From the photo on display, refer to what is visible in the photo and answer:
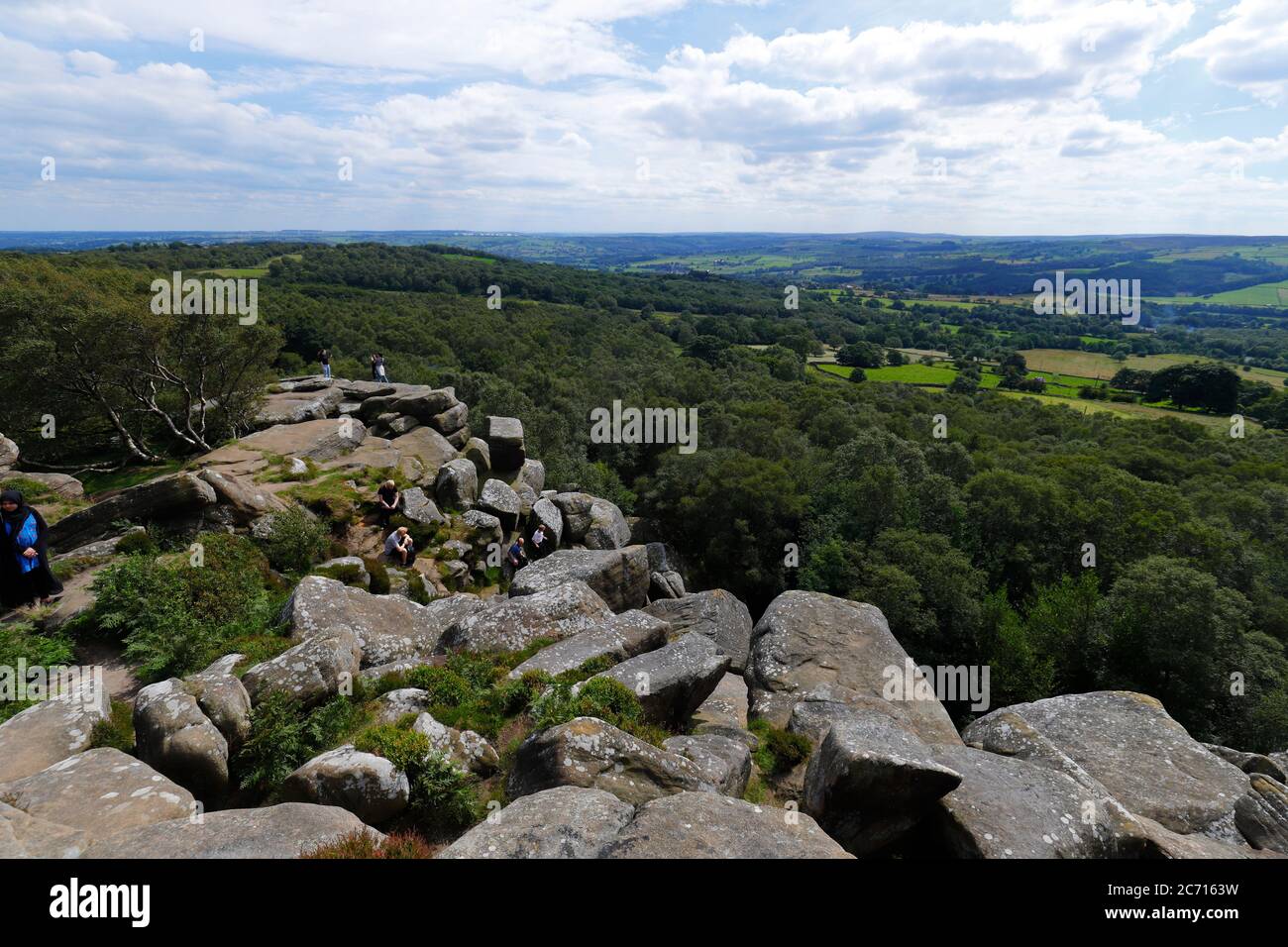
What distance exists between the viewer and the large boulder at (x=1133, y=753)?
38.1 ft

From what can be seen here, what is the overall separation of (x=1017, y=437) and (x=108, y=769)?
74013mm

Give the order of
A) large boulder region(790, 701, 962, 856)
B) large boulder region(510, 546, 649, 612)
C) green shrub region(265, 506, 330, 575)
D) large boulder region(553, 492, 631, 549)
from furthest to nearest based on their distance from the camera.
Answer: large boulder region(553, 492, 631, 549), large boulder region(510, 546, 649, 612), green shrub region(265, 506, 330, 575), large boulder region(790, 701, 962, 856)

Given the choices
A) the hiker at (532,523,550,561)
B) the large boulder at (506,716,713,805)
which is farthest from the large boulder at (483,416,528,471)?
the large boulder at (506,716,713,805)

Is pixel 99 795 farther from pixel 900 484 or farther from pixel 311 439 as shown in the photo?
pixel 900 484

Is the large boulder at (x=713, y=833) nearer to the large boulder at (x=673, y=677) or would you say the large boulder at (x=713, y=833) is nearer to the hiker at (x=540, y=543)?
the large boulder at (x=673, y=677)

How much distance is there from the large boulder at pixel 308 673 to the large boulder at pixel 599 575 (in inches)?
292

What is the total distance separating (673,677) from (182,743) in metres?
8.37

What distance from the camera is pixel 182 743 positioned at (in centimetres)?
915

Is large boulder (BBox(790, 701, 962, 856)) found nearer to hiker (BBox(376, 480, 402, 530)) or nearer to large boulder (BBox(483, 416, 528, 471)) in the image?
hiker (BBox(376, 480, 402, 530))

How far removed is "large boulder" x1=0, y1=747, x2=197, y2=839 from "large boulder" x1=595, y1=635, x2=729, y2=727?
702 centimetres

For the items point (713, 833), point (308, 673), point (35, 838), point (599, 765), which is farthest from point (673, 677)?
point (35, 838)

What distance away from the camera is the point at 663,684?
12.3 metres

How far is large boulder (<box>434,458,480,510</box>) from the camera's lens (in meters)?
26.5
